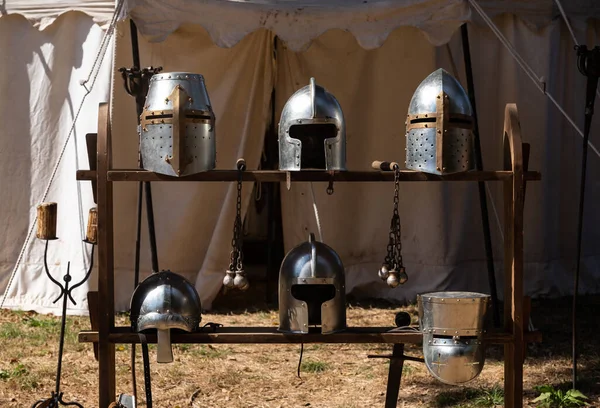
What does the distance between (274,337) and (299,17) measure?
2.88m

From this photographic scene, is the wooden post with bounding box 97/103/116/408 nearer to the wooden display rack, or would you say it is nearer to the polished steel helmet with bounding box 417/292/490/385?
the wooden display rack

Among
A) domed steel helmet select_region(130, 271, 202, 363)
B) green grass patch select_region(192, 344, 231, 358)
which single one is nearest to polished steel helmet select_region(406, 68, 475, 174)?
domed steel helmet select_region(130, 271, 202, 363)

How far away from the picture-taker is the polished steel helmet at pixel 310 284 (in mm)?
3764

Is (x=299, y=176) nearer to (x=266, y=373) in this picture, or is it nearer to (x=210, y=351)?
(x=266, y=373)

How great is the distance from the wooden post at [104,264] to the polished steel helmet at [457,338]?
124 cm

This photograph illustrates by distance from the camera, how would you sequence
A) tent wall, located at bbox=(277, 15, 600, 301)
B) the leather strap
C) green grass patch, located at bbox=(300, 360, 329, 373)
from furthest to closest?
tent wall, located at bbox=(277, 15, 600, 301) < green grass patch, located at bbox=(300, 360, 329, 373) < the leather strap

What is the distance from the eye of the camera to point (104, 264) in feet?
12.2

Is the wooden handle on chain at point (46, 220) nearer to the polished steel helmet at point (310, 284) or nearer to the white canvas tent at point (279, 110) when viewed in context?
the polished steel helmet at point (310, 284)

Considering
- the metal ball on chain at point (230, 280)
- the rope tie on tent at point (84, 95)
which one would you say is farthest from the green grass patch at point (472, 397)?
the rope tie on tent at point (84, 95)

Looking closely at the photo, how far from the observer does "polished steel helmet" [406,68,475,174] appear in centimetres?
364

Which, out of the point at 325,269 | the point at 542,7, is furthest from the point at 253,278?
the point at 325,269

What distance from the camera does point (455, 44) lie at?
691 centimetres

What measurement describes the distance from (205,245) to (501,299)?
7.36 feet

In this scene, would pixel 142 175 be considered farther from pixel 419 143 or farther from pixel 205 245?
pixel 205 245
